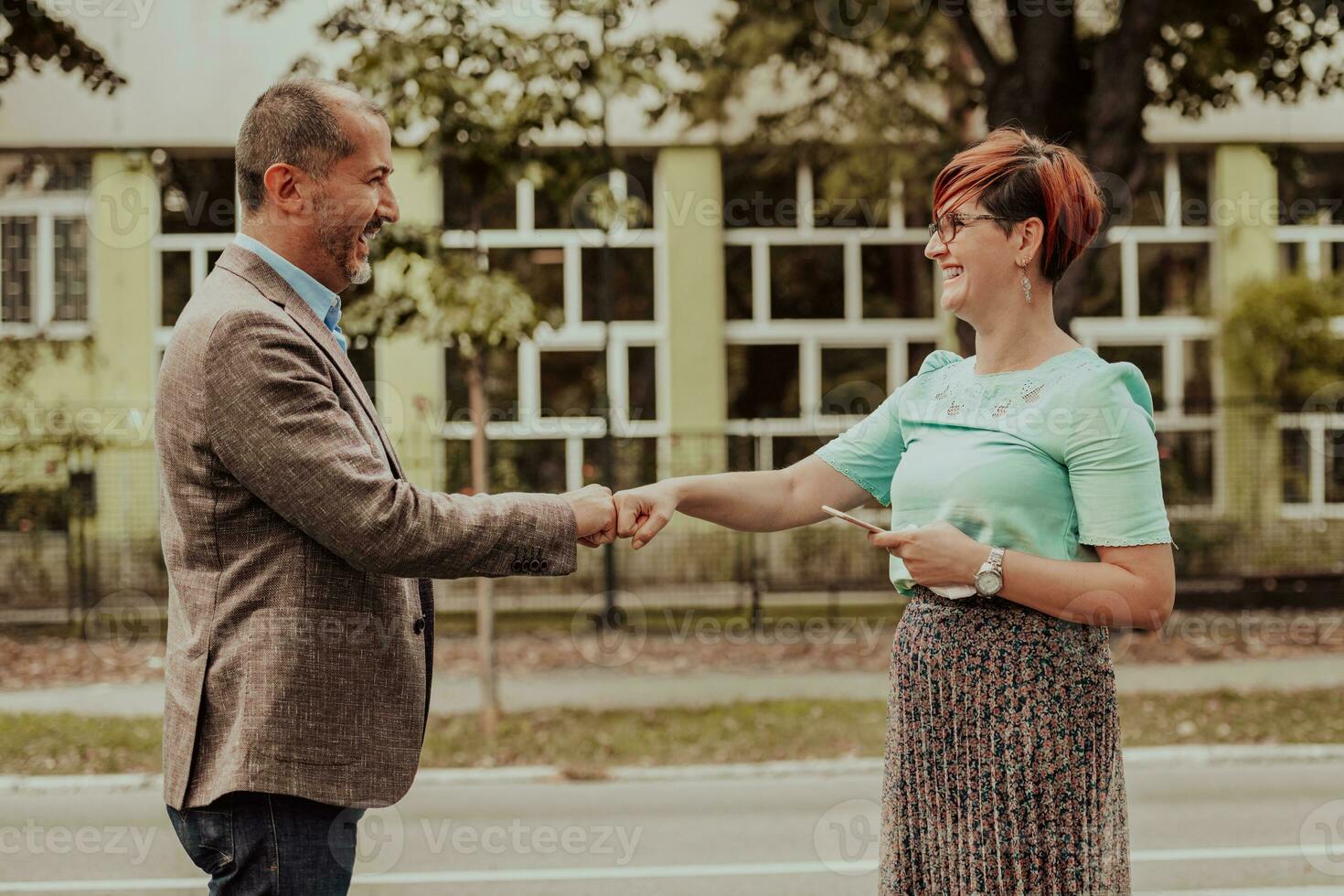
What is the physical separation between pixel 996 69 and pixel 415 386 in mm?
7412

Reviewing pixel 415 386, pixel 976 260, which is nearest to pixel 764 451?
pixel 415 386

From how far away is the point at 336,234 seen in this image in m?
2.66

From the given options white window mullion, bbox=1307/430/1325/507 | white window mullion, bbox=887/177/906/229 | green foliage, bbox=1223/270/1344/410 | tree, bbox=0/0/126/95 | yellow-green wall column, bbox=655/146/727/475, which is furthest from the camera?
yellow-green wall column, bbox=655/146/727/475

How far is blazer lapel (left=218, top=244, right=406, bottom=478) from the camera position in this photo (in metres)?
2.54

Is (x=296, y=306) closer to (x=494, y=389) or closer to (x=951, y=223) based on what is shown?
(x=951, y=223)

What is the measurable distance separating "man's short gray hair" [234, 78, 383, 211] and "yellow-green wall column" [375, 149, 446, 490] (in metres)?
10.8

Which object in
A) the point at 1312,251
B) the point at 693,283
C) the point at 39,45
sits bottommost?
the point at 693,283

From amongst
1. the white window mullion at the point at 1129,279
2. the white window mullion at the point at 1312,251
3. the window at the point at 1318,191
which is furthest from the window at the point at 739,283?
the white window mullion at the point at 1312,251

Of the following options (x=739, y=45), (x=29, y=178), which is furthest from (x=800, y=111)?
(x=29, y=178)

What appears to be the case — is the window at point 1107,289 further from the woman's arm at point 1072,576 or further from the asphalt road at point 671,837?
the woman's arm at point 1072,576

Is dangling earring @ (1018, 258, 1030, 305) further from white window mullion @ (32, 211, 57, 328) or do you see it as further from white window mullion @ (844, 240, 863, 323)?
white window mullion @ (32, 211, 57, 328)

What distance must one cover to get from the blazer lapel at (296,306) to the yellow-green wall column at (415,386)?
1082 cm

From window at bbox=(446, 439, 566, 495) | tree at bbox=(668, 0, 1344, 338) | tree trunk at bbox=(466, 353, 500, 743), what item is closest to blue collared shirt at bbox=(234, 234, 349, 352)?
tree trunk at bbox=(466, 353, 500, 743)

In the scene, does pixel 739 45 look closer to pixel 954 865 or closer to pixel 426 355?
pixel 426 355
